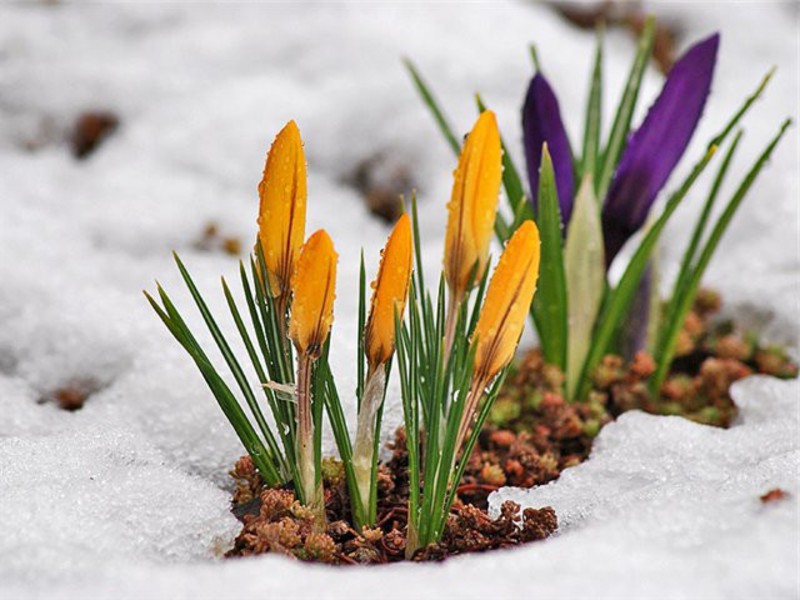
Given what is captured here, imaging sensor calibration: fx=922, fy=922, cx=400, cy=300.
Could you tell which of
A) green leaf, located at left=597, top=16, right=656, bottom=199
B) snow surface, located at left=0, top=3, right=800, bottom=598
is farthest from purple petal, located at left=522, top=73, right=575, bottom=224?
snow surface, located at left=0, top=3, right=800, bottom=598

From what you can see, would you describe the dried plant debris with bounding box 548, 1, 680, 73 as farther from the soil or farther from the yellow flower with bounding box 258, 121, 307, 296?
the yellow flower with bounding box 258, 121, 307, 296

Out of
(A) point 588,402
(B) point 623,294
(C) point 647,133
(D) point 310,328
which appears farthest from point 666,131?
(D) point 310,328

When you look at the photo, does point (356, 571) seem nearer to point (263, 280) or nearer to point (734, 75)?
point (263, 280)

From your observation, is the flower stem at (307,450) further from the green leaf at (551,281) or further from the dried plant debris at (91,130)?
the dried plant debris at (91,130)

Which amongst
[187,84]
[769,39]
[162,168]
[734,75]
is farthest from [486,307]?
[769,39]

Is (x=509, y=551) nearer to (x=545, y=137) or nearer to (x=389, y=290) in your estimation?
(x=389, y=290)

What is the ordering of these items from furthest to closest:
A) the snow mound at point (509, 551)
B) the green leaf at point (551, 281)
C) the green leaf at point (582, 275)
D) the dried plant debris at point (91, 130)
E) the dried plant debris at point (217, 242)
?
the dried plant debris at point (91, 130) < the dried plant debris at point (217, 242) < the green leaf at point (582, 275) < the green leaf at point (551, 281) < the snow mound at point (509, 551)

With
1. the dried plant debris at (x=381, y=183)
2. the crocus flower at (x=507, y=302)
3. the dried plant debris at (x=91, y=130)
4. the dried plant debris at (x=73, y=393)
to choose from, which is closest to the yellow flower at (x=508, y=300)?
the crocus flower at (x=507, y=302)
